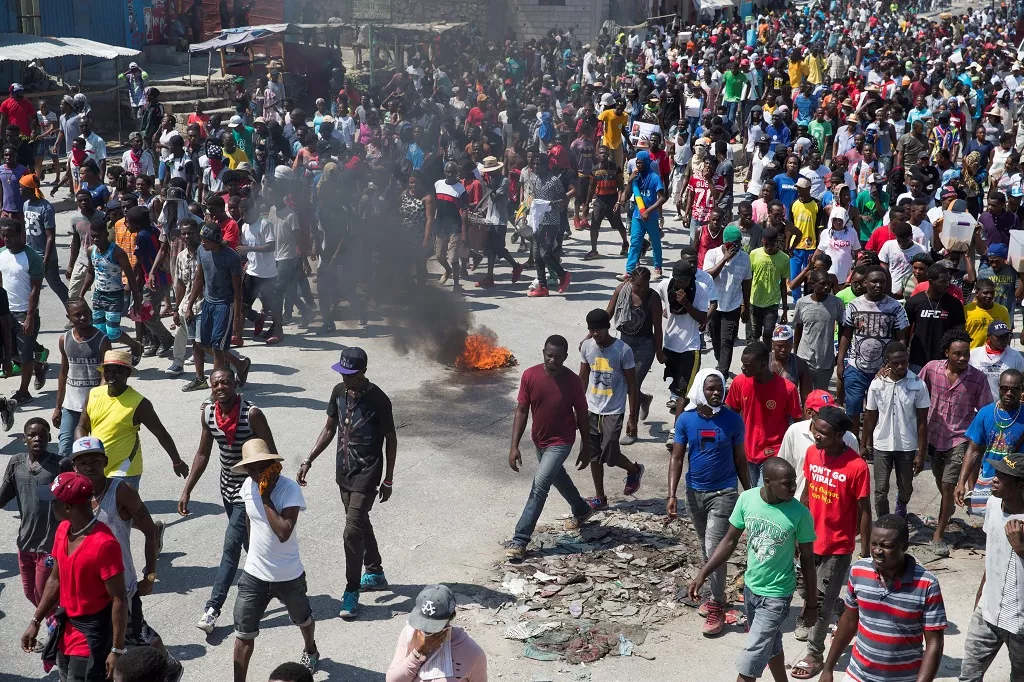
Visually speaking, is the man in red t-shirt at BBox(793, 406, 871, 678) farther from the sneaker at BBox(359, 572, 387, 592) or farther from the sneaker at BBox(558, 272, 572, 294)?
the sneaker at BBox(558, 272, 572, 294)

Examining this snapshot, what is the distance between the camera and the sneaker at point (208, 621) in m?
6.90

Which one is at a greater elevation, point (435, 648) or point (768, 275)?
point (768, 275)

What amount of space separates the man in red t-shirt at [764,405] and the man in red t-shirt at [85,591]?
4.00 meters

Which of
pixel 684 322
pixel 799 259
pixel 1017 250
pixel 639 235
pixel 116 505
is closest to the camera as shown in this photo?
pixel 116 505

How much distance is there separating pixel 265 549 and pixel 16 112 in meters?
15.6

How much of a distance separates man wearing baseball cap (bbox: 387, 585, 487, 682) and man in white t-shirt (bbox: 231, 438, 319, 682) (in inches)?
59.1

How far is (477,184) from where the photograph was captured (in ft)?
51.1

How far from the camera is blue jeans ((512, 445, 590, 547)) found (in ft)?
25.9

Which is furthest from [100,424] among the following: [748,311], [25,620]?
[748,311]

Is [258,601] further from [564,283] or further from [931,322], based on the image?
[564,283]

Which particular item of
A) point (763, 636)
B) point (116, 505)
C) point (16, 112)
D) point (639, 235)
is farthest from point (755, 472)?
point (16, 112)

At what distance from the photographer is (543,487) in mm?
7984

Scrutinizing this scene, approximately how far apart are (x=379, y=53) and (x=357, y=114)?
43.9 feet

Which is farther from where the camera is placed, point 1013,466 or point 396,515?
point 396,515
